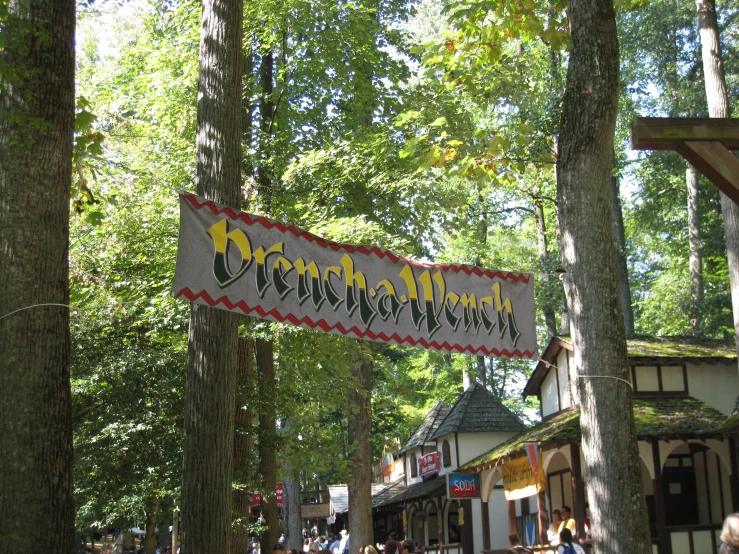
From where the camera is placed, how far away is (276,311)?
767 centimetres

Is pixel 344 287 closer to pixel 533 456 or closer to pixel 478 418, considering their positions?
pixel 533 456

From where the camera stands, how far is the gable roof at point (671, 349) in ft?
68.5

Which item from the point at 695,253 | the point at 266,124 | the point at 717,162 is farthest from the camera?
the point at 695,253

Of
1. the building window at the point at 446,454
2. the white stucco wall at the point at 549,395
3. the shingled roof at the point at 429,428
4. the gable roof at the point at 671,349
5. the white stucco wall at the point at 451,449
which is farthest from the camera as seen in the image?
the shingled roof at the point at 429,428

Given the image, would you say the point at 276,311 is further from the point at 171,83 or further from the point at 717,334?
the point at 717,334

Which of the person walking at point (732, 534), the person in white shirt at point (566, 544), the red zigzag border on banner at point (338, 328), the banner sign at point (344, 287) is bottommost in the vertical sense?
the person in white shirt at point (566, 544)

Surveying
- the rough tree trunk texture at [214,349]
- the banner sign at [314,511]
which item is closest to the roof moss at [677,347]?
the rough tree trunk texture at [214,349]

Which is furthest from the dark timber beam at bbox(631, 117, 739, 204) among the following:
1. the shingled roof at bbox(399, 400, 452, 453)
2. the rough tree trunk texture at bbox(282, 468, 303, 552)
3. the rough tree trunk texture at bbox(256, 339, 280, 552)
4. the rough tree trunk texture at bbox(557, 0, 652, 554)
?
the shingled roof at bbox(399, 400, 452, 453)

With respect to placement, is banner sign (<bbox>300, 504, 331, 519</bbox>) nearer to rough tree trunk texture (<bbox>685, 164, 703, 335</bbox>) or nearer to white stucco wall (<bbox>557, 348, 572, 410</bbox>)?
rough tree trunk texture (<bbox>685, 164, 703, 335</bbox>)

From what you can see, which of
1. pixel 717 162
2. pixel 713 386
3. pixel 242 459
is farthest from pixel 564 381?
pixel 717 162

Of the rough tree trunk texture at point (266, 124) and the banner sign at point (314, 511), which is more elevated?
the rough tree trunk texture at point (266, 124)

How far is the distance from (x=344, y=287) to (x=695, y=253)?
Result: 2360 cm

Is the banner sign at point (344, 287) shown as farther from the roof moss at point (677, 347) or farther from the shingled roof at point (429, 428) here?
the shingled roof at point (429, 428)

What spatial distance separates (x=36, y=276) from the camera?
674 centimetres
